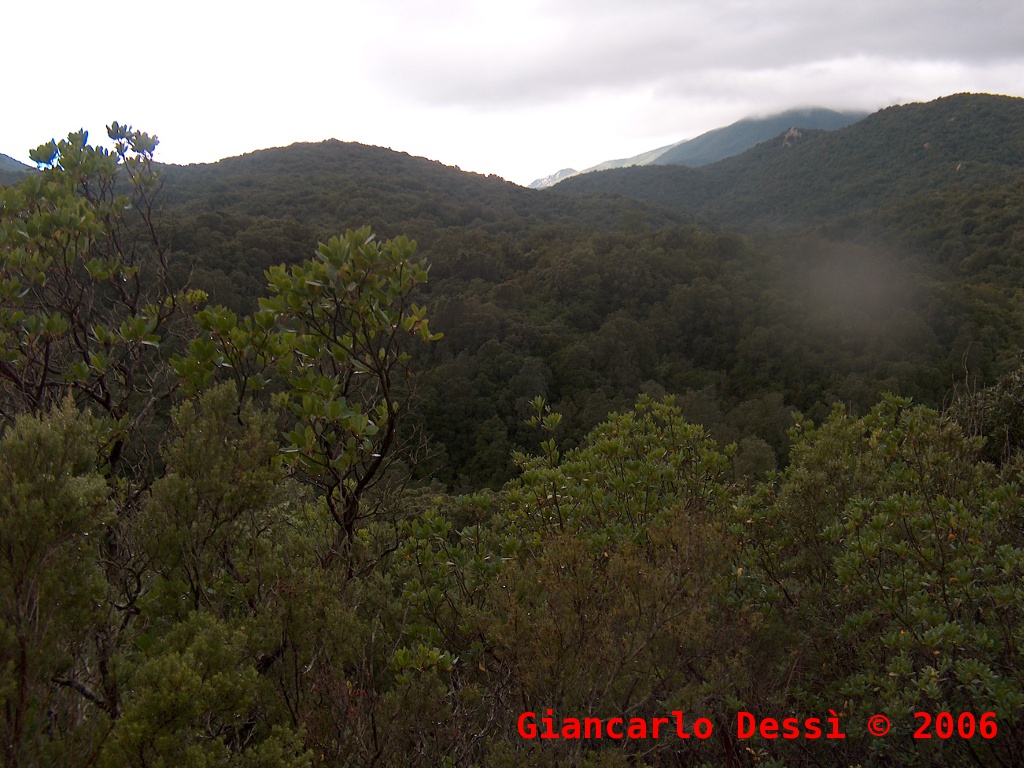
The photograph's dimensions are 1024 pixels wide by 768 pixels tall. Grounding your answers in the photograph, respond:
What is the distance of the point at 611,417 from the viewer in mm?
5262

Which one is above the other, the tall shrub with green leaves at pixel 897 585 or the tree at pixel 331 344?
the tree at pixel 331 344

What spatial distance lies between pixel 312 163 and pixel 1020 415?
246 feet

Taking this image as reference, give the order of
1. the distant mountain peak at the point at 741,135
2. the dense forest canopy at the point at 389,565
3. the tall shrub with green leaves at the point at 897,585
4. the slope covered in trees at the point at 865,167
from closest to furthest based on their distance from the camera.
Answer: the dense forest canopy at the point at 389,565 → the tall shrub with green leaves at the point at 897,585 → the slope covered in trees at the point at 865,167 → the distant mountain peak at the point at 741,135

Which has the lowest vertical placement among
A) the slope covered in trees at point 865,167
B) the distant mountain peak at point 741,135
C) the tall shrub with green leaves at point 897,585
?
the tall shrub with green leaves at point 897,585

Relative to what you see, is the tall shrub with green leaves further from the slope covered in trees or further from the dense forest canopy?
the slope covered in trees

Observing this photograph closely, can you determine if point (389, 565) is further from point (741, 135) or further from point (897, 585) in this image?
point (741, 135)

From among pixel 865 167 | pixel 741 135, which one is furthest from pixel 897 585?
pixel 741 135

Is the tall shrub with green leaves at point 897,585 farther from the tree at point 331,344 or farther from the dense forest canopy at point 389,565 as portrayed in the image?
the tree at point 331,344

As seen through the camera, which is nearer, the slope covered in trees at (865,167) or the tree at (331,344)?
the tree at (331,344)

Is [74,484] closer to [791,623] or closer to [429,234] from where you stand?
[791,623]

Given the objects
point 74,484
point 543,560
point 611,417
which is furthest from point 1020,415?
point 74,484

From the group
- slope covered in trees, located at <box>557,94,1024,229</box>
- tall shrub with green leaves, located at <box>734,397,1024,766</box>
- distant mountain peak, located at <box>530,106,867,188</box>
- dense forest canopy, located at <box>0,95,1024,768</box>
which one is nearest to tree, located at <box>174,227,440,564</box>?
dense forest canopy, located at <box>0,95,1024,768</box>

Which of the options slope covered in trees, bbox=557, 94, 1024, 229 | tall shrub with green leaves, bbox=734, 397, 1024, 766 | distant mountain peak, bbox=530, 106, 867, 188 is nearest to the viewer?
tall shrub with green leaves, bbox=734, 397, 1024, 766

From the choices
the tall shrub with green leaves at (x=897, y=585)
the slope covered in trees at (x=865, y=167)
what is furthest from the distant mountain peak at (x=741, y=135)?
the tall shrub with green leaves at (x=897, y=585)
